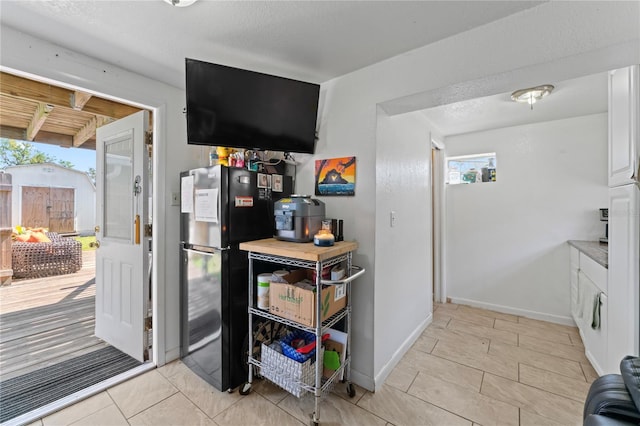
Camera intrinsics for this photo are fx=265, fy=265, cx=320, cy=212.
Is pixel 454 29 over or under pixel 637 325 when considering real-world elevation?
over

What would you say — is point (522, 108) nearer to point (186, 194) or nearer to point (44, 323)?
point (186, 194)

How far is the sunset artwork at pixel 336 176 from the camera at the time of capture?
1.97m

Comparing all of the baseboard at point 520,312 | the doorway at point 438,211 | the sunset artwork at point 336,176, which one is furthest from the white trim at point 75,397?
the baseboard at point 520,312

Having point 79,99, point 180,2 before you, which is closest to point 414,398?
point 180,2

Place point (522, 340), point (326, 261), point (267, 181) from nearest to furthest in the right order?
1. point (326, 261)
2. point (267, 181)
3. point (522, 340)

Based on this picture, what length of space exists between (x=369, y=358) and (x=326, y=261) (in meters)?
0.87

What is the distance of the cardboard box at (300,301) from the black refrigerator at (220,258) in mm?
356

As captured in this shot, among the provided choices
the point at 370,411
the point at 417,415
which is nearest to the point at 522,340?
the point at 417,415

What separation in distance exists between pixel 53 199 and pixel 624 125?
6.96m

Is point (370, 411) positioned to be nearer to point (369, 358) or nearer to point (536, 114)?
point (369, 358)

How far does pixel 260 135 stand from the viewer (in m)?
1.92

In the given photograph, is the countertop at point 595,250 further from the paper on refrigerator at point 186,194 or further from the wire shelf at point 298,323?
the paper on refrigerator at point 186,194

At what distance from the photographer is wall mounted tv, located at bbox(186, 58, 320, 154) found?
5.50ft

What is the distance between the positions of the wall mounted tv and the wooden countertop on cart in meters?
0.72
